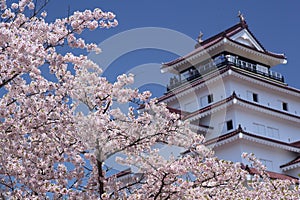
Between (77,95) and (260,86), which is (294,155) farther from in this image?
(77,95)

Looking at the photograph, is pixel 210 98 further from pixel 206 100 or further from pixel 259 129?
pixel 259 129

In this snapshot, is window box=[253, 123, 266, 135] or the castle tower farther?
window box=[253, 123, 266, 135]

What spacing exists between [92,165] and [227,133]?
2225 cm

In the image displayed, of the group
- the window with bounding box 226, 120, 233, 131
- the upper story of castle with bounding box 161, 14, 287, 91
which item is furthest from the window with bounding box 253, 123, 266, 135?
the upper story of castle with bounding box 161, 14, 287, 91

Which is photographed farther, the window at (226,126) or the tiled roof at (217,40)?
the tiled roof at (217,40)

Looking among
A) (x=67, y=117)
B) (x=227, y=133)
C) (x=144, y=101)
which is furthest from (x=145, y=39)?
(x=227, y=133)

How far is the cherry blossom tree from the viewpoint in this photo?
9.02 meters

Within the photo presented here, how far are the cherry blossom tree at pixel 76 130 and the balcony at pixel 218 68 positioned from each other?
24004mm

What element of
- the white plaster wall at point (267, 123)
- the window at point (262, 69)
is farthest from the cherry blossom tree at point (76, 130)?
the window at point (262, 69)

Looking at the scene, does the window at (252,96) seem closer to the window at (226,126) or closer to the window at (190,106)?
the window at (226,126)

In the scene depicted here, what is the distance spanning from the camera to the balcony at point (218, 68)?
112ft

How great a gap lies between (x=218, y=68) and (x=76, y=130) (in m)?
25.4

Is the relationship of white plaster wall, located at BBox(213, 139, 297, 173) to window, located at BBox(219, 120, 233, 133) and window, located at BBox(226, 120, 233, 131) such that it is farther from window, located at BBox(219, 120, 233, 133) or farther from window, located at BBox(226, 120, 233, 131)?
window, located at BBox(226, 120, 233, 131)

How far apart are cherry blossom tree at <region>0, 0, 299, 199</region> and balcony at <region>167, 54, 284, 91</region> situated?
24.0 m
